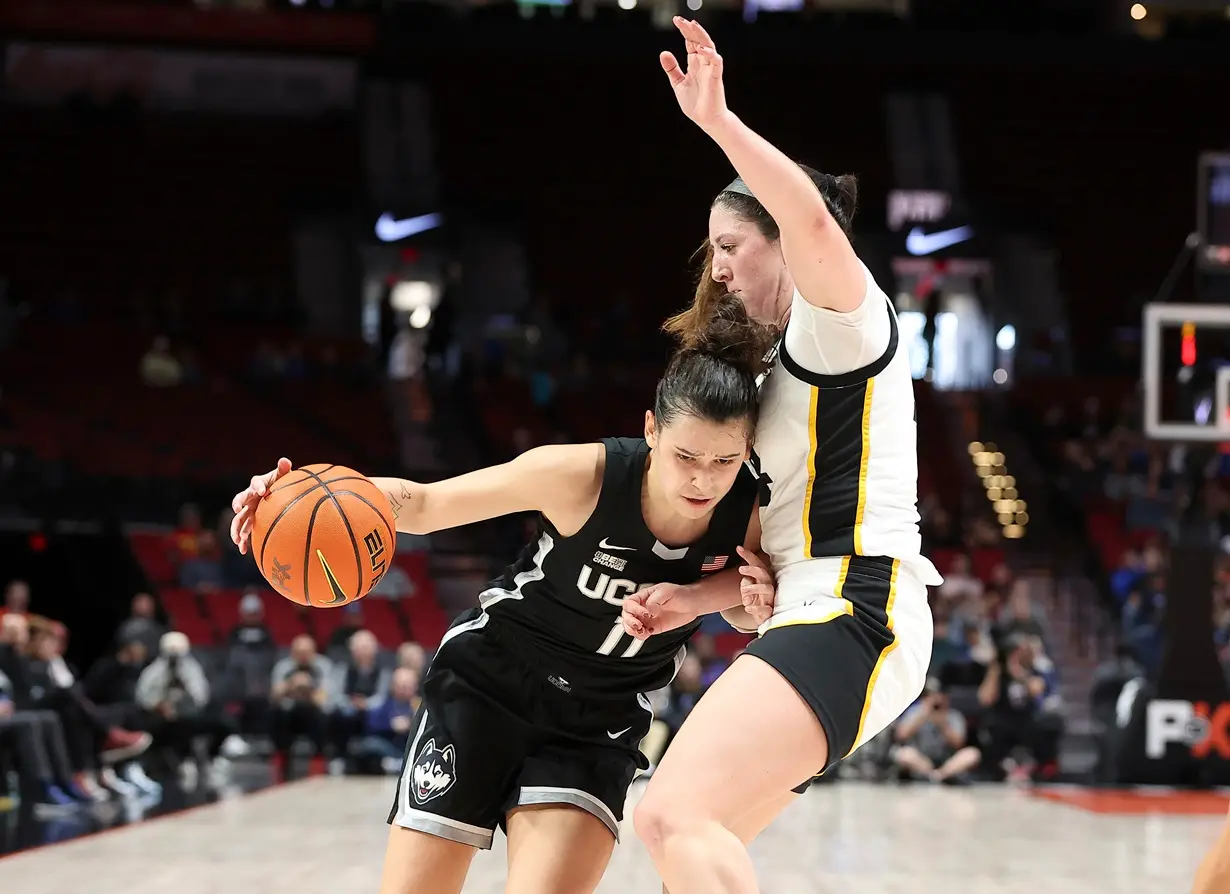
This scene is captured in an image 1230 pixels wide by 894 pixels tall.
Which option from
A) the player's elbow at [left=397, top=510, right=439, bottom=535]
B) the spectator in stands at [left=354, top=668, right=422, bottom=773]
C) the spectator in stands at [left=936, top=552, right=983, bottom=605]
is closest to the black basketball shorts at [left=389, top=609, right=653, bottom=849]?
the player's elbow at [left=397, top=510, right=439, bottom=535]

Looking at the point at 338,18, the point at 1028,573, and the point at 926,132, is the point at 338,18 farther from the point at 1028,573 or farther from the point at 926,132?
the point at 1028,573

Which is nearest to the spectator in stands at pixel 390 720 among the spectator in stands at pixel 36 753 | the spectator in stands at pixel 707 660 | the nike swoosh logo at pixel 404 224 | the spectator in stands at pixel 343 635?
the spectator in stands at pixel 343 635

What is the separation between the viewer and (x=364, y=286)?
23.9 meters

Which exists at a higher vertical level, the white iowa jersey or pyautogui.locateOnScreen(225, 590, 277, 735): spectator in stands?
the white iowa jersey

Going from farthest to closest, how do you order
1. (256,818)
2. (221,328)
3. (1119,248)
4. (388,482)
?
(1119,248), (221,328), (256,818), (388,482)

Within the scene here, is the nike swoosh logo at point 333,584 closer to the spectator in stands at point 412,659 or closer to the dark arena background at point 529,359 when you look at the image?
the dark arena background at point 529,359

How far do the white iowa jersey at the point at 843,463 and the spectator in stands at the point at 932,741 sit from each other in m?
8.86

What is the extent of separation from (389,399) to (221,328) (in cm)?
344

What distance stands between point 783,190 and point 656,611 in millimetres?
1041

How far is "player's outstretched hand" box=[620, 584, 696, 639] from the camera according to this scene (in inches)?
125

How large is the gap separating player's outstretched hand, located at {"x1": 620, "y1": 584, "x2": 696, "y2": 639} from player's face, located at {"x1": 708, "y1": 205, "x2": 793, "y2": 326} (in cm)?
64

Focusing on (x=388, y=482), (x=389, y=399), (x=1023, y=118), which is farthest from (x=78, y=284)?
A: (x=388, y=482)

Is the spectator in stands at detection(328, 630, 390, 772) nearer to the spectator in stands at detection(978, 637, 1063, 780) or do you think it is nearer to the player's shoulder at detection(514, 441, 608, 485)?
the spectator in stands at detection(978, 637, 1063, 780)

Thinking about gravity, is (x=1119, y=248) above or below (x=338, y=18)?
below
